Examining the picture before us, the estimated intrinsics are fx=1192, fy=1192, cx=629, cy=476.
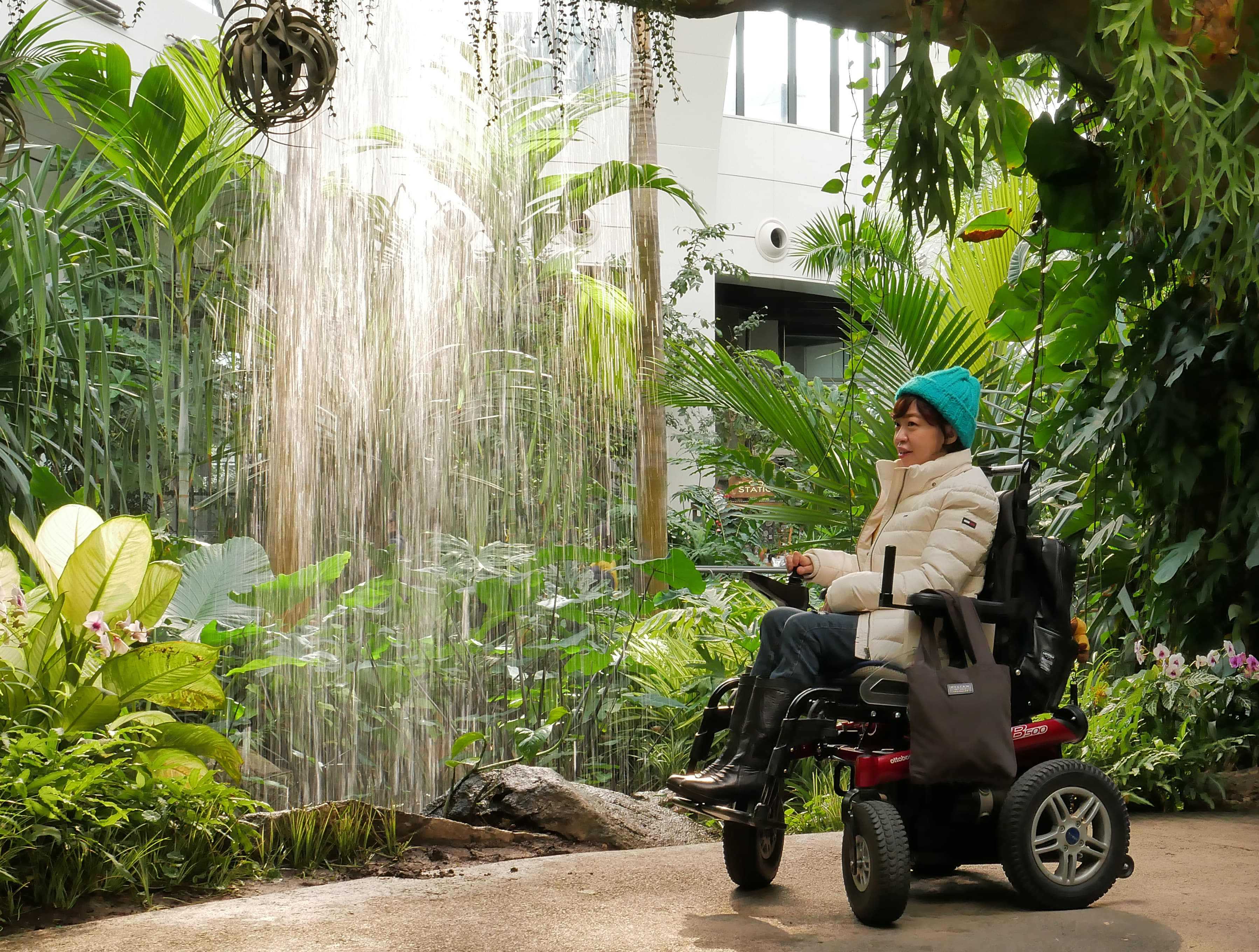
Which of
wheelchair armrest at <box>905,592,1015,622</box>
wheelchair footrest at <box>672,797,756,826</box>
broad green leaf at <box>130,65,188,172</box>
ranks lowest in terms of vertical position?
wheelchair footrest at <box>672,797,756,826</box>

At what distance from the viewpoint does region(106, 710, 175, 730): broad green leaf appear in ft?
10.5

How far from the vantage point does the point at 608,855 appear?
3.48 m

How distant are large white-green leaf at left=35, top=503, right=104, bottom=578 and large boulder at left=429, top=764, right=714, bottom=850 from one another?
1496mm

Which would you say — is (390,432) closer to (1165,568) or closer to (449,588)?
(449,588)

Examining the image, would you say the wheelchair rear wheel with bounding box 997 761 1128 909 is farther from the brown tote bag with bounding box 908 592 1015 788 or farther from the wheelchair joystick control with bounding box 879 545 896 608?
the wheelchair joystick control with bounding box 879 545 896 608

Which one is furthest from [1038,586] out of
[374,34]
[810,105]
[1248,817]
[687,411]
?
[810,105]

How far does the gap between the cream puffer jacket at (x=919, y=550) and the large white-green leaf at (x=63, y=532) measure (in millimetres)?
2140

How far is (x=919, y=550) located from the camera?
114 inches

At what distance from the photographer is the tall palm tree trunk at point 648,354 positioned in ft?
24.8

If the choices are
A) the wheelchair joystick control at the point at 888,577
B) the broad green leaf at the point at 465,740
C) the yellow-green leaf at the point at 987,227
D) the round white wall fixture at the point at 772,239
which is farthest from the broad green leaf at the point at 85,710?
the round white wall fixture at the point at 772,239

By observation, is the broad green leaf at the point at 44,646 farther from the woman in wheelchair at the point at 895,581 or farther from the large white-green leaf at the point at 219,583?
the woman in wheelchair at the point at 895,581

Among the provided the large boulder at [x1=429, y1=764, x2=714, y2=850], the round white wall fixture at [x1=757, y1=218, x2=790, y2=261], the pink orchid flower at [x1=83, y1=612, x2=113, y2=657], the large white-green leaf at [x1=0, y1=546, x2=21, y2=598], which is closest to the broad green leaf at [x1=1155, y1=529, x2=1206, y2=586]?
the large boulder at [x1=429, y1=764, x2=714, y2=850]

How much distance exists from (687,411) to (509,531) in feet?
24.6

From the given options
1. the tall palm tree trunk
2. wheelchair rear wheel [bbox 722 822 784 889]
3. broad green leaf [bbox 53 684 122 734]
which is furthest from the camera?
the tall palm tree trunk
